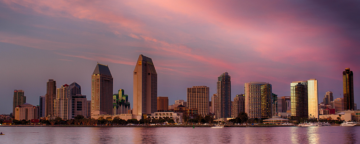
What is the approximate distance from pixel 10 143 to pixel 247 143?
3027 inches

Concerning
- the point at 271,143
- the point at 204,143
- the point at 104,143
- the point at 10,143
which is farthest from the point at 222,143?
the point at 10,143

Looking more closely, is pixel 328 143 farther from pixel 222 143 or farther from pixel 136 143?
pixel 136 143

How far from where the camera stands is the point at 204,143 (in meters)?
124

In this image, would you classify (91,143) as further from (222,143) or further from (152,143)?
(222,143)

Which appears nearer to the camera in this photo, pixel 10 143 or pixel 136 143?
pixel 136 143

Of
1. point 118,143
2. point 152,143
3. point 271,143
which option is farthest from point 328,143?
point 118,143

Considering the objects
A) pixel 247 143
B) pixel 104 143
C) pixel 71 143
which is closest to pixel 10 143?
pixel 71 143

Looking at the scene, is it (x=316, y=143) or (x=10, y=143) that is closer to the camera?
(x=316, y=143)

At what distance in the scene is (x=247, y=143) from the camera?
123 m

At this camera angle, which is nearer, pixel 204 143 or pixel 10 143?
pixel 204 143

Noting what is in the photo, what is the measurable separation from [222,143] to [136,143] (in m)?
26.2

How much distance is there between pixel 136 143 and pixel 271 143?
40.7m

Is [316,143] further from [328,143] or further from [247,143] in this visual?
[247,143]

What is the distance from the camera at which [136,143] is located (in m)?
A: 124
